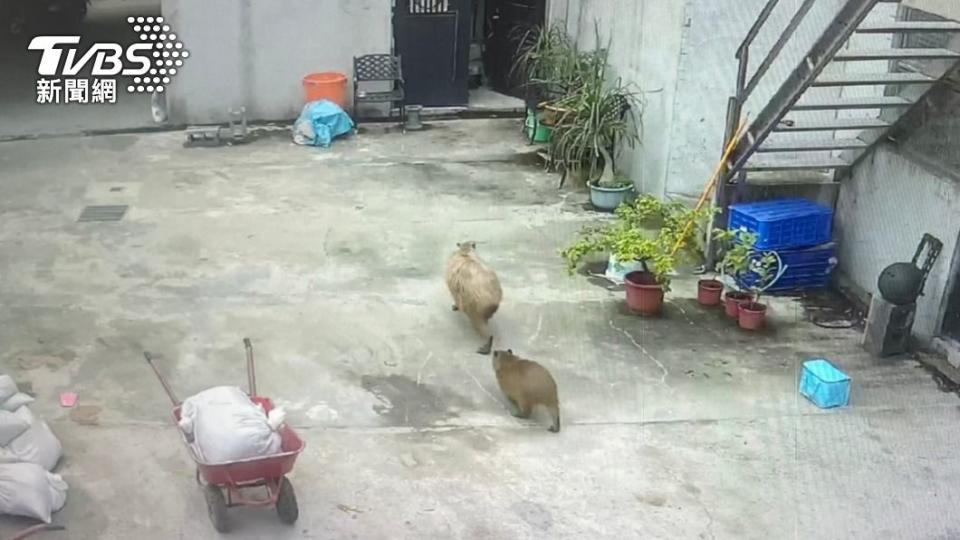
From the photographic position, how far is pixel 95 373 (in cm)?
622

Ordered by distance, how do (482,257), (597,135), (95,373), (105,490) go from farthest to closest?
1. (597,135)
2. (482,257)
3. (95,373)
4. (105,490)

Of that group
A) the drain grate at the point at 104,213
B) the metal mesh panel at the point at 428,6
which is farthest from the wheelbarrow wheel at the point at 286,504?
the metal mesh panel at the point at 428,6

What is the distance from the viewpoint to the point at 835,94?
827 centimetres

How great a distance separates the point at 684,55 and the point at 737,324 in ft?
8.17

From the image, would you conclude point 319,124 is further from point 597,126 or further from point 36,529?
point 36,529

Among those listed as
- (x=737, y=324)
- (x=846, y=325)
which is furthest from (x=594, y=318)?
(x=846, y=325)

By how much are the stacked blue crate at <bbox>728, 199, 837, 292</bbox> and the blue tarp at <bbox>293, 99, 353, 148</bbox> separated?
4.87 metres

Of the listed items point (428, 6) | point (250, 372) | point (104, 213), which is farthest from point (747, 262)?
point (428, 6)

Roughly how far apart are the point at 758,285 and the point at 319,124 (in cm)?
534

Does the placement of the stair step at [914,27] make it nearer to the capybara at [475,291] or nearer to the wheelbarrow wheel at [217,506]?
the capybara at [475,291]

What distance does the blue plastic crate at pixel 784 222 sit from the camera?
7430 millimetres

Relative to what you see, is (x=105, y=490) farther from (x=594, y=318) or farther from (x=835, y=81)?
(x=835, y=81)

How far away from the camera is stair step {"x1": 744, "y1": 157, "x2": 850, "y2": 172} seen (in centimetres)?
775

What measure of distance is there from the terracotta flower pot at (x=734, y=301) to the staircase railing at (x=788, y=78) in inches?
34.5
